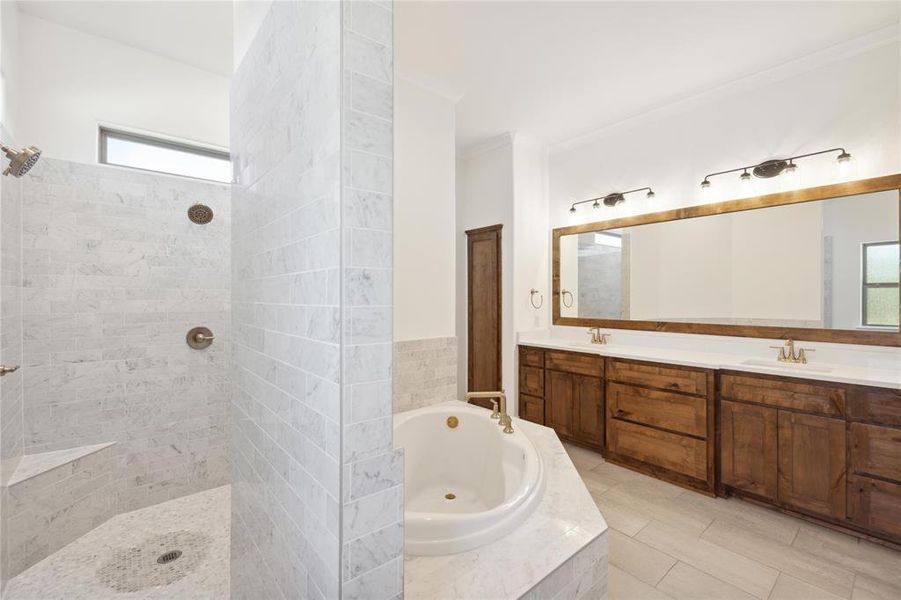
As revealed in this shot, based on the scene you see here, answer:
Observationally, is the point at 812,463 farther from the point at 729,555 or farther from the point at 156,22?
the point at 156,22

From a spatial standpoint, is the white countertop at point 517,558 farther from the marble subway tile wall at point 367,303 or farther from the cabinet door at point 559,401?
the cabinet door at point 559,401

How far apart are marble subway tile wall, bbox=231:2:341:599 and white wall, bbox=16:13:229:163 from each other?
1520 mm

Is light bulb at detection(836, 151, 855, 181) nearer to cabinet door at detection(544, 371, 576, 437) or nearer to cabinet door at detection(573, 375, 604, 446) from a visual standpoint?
cabinet door at detection(573, 375, 604, 446)

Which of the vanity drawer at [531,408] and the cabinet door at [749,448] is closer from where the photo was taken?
the cabinet door at [749,448]

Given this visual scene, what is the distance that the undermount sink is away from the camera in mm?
2289

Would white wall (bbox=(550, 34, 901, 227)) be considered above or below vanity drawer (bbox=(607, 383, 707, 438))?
above

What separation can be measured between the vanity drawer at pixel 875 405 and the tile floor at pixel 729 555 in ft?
2.30

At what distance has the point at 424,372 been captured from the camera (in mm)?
2703

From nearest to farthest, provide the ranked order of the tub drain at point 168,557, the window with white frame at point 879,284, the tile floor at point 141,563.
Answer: the tile floor at point 141,563
the tub drain at point 168,557
the window with white frame at point 879,284

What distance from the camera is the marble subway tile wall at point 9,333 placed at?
164cm

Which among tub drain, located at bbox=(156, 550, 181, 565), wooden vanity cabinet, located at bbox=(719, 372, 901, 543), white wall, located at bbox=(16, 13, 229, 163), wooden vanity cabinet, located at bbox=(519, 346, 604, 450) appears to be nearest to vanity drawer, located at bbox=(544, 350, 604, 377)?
wooden vanity cabinet, located at bbox=(519, 346, 604, 450)

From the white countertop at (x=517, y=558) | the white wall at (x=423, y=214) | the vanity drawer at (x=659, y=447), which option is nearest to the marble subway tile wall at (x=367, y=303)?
the white countertop at (x=517, y=558)

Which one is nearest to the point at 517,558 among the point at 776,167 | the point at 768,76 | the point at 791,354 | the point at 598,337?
the point at 791,354

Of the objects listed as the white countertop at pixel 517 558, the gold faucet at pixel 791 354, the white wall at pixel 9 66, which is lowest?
the white countertop at pixel 517 558
